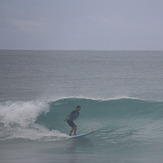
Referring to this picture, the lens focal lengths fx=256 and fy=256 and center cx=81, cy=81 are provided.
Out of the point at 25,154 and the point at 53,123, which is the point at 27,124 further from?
the point at 25,154

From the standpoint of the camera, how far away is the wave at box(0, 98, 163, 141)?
11.1 meters

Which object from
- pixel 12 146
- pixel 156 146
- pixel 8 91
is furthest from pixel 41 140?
pixel 8 91

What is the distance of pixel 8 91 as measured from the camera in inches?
914

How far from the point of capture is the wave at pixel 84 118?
11.1 metres

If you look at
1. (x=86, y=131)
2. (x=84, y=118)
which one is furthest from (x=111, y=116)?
(x=86, y=131)

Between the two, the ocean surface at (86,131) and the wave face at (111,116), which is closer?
the ocean surface at (86,131)

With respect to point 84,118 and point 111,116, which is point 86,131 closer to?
point 84,118

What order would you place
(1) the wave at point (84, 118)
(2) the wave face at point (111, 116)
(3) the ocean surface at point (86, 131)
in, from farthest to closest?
1. (2) the wave face at point (111, 116)
2. (1) the wave at point (84, 118)
3. (3) the ocean surface at point (86, 131)

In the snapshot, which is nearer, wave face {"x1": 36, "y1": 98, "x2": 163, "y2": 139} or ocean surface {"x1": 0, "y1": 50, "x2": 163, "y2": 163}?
ocean surface {"x1": 0, "y1": 50, "x2": 163, "y2": 163}

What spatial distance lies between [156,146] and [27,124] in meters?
6.19

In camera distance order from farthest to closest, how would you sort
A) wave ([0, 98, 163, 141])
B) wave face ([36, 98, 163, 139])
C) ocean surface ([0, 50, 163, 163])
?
wave face ([36, 98, 163, 139]) → wave ([0, 98, 163, 141]) → ocean surface ([0, 50, 163, 163])

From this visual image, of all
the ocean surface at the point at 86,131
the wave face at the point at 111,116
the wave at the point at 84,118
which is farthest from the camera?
the wave face at the point at 111,116

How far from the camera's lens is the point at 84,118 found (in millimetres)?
13719

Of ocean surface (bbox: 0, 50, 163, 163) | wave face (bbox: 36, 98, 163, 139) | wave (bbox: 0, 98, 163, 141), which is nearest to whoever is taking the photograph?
ocean surface (bbox: 0, 50, 163, 163)
